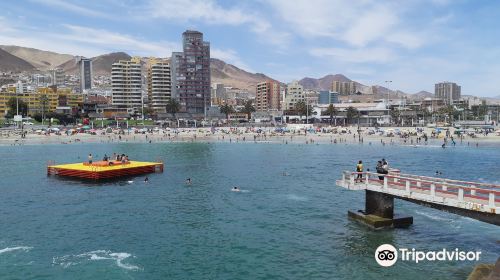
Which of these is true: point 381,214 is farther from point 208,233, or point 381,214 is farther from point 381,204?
point 208,233

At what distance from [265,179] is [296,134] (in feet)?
336

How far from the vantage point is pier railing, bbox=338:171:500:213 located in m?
23.8

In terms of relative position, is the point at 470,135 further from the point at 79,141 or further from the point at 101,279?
the point at 101,279

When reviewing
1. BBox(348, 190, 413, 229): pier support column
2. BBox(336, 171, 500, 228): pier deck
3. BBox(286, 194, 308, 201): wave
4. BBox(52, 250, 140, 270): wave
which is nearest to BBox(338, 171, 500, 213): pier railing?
BBox(336, 171, 500, 228): pier deck

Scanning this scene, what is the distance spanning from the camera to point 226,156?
89438 millimetres

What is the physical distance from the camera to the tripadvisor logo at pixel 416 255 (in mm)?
24719

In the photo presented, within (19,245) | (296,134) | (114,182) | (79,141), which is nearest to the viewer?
(19,245)

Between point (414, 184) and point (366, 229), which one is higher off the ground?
Result: point (414, 184)

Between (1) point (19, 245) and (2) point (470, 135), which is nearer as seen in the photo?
(1) point (19, 245)

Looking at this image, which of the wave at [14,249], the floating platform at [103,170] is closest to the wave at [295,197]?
the wave at [14,249]

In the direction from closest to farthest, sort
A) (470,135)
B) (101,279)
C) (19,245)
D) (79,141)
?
1. (101,279)
2. (19,245)
3. (79,141)
4. (470,135)

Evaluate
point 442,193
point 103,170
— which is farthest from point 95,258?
point 103,170

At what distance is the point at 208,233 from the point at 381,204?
12.7m

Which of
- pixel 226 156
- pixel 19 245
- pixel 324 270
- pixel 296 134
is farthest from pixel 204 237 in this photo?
pixel 296 134
